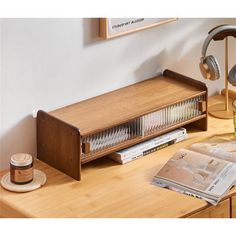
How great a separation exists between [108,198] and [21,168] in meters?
0.31

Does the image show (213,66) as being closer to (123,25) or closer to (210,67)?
(210,67)

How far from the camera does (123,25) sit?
3119mm

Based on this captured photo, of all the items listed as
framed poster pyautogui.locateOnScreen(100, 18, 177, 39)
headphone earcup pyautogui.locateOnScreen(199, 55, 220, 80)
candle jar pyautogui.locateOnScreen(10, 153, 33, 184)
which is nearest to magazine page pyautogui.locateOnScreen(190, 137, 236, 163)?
headphone earcup pyautogui.locateOnScreen(199, 55, 220, 80)

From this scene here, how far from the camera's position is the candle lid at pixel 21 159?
2816 mm

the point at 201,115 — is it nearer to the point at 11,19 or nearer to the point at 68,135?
the point at 68,135

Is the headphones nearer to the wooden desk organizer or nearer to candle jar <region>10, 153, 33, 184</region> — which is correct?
the wooden desk organizer

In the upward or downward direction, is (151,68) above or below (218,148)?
above

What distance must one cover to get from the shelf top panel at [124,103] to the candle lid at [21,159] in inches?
7.5

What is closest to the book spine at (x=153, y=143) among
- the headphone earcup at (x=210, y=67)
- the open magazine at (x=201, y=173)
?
the open magazine at (x=201, y=173)

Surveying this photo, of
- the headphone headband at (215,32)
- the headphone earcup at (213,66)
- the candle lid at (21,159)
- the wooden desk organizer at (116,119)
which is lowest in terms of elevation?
the candle lid at (21,159)

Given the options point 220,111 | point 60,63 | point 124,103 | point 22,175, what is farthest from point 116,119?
point 220,111

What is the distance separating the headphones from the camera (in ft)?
10.7

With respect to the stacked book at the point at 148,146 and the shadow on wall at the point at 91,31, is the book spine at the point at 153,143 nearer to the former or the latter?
the stacked book at the point at 148,146

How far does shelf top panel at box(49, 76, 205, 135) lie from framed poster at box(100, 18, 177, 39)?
0.74 feet
